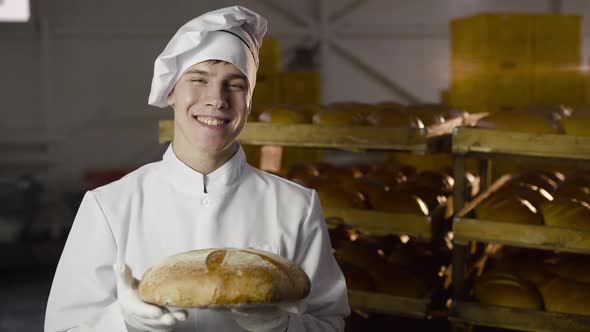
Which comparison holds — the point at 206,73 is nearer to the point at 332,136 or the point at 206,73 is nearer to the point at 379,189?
the point at 332,136

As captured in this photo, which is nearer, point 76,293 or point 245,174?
point 76,293

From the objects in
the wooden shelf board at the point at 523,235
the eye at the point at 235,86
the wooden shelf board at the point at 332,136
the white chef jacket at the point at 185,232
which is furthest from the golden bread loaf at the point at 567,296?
the eye at the point at 235,86

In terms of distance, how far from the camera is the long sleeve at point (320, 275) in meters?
1.68

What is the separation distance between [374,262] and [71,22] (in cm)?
527

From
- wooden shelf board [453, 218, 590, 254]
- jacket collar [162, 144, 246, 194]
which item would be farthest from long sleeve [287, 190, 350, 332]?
wooden shelf board [453, 218, 590, 254]

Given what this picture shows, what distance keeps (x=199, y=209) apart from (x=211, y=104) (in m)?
0.25

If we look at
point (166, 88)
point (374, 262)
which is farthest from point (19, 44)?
point (166, 88)

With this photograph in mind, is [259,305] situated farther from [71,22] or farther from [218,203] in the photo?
[71,22]

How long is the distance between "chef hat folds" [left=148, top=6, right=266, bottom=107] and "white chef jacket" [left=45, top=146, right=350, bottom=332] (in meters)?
0.19

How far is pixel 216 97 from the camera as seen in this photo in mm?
1525

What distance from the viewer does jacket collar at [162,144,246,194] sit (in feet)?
5.36

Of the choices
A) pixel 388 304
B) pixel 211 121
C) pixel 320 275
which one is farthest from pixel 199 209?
pixel 388 304

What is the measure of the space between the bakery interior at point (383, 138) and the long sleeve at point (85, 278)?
1.50 m

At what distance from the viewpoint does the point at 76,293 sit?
61.2 inches
